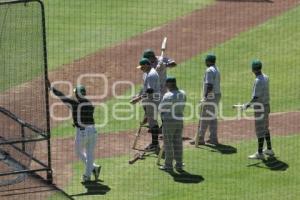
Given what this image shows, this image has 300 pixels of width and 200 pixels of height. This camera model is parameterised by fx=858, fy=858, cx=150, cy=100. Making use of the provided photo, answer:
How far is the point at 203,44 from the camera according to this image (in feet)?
68.5

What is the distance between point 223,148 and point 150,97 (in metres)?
1.53

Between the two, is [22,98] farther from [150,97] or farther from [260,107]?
[260,107]

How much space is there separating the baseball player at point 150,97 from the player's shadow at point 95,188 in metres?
1.69

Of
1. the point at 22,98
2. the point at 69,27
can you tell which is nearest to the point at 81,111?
the point at 22,98

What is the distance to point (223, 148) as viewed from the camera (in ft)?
48.0

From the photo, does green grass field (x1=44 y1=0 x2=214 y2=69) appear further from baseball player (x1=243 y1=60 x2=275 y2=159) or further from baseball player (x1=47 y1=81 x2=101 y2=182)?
baseball player (x1=243 y1=60 x2=275 y2=159)

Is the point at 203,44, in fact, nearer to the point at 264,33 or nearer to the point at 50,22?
the point at 264,33

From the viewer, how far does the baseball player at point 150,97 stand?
14312 mm

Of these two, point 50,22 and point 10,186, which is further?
point 50,22

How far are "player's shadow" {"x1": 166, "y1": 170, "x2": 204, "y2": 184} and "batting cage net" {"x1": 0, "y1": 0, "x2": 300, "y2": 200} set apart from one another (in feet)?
0.05

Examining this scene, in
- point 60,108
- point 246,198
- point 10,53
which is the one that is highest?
point 10,53

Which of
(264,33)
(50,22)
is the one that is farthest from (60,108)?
(264,33)

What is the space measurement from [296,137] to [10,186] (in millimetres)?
5099

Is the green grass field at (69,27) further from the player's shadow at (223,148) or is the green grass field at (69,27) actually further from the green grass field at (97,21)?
the player's shadow at (223,148)
